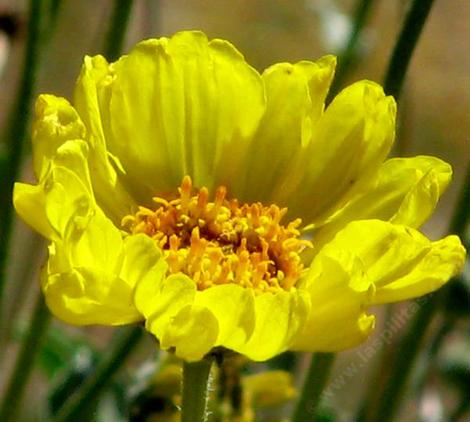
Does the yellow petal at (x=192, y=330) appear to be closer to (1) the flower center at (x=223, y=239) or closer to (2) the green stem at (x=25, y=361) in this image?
(1) the flower center at (x=223, y=239)

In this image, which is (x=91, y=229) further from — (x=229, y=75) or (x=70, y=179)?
(x=229, y=75)

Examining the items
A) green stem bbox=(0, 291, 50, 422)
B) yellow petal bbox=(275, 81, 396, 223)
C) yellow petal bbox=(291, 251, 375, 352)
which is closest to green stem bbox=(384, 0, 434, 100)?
yellow petal bbox=(275, 81, 396, 223)

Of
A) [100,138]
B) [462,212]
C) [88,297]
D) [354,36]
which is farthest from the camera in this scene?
[354,36]

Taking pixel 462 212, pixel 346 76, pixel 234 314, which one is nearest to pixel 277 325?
pixel 234 314

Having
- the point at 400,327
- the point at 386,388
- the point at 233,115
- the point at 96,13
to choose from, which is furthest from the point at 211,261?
the point at 96,13

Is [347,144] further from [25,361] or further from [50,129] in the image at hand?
[25,361]

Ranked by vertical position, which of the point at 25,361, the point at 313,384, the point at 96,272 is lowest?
the point at 25,361
